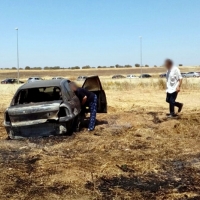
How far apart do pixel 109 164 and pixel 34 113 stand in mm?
2796

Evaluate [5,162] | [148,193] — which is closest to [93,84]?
[5,162]

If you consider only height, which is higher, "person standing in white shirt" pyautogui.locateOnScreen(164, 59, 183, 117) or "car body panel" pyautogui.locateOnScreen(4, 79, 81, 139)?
"person standing in white shirt" pyautogui.locateOnScreen(164, 59, 183, 117)

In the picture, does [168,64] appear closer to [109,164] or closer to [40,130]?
[40,130]

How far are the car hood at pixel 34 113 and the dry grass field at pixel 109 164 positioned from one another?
0.43 m

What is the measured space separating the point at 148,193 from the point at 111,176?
80 cm

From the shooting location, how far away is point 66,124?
25.8ft

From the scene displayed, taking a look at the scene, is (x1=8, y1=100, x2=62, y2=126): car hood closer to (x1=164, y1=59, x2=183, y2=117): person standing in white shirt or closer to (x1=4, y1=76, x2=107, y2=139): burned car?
(x1=4, y1=76, x2=107, y2=139): burned car

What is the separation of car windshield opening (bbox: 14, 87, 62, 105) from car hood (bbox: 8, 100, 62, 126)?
2.67 feet

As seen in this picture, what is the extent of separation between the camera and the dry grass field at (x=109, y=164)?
14.5ft

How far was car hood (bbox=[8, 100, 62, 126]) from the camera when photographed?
775 cm

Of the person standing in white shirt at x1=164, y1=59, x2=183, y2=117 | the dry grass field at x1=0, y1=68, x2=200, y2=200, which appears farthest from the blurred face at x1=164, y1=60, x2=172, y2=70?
the dry grass field at x1=0, y1=68, x2=200, y2=200

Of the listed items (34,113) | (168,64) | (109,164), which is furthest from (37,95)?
(109,164)

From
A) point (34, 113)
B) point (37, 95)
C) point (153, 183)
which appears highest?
point (37, 95)

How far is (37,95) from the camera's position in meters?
8.91
